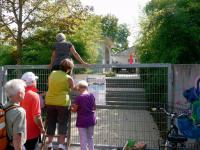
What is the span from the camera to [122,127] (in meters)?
8.81

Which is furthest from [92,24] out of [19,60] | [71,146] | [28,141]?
[28,141]

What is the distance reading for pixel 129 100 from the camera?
876cm

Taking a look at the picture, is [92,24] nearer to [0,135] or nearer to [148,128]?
[148,128]

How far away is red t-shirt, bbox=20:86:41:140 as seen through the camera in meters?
6.46

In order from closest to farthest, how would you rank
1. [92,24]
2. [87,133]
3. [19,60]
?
[87,133], [19,60], [92,24]

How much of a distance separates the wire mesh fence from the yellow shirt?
100cm

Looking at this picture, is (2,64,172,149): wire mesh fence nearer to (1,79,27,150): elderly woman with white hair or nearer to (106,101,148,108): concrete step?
(106,101,148,108): concrete step

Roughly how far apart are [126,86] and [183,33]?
1.88m

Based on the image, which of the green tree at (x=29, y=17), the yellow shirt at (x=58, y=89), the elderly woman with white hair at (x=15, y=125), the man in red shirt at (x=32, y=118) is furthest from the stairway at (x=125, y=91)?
the green tree at (x=29, y=17)

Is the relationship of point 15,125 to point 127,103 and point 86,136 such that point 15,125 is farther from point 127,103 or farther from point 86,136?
point 127,103

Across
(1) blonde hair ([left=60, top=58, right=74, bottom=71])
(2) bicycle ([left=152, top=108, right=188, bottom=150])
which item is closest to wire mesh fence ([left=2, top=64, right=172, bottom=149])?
(2) bicycle ([left=152, top=108, right=188, bottom=150])

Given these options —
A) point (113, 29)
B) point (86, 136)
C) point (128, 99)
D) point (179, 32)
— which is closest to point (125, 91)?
point (128, 99)

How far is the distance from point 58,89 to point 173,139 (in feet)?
7.58

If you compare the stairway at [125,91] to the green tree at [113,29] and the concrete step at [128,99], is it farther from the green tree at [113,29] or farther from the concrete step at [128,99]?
the green tree at [113,29]
